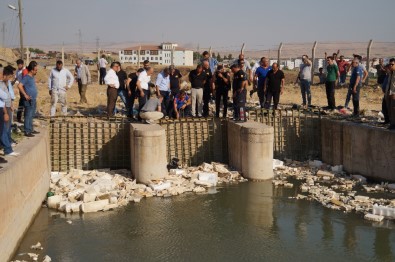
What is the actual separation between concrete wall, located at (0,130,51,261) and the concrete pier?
17.4ft

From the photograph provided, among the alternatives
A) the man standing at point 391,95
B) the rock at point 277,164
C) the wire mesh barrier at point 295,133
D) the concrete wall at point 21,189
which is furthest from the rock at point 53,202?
the man standing at point 391,95

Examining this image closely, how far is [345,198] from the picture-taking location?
1216cm

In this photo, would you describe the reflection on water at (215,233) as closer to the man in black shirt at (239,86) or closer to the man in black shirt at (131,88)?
the man in black shirt at (239,86)

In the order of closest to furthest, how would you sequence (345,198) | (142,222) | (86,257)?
(86,257) → (142,222) → (345,198)

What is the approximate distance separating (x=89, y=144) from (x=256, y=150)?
4.99 metres

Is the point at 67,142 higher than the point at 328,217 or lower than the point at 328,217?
higher

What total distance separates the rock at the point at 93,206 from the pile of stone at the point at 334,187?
15.5 ft

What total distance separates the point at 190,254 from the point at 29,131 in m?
5.73

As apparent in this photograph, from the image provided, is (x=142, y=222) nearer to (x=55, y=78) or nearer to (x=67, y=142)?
(x=67, y=142)

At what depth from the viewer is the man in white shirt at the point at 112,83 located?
15.2m

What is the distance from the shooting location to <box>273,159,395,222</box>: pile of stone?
1138 cm

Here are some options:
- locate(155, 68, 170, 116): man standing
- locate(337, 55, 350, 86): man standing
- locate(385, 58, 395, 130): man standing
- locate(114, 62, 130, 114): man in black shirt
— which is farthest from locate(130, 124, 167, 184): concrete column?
locate(337, 55, 350, 86): man standing

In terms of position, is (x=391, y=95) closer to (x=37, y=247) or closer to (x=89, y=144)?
(x=89, y=144)

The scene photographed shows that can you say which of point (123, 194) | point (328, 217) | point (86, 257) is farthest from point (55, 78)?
point (328, 217)
